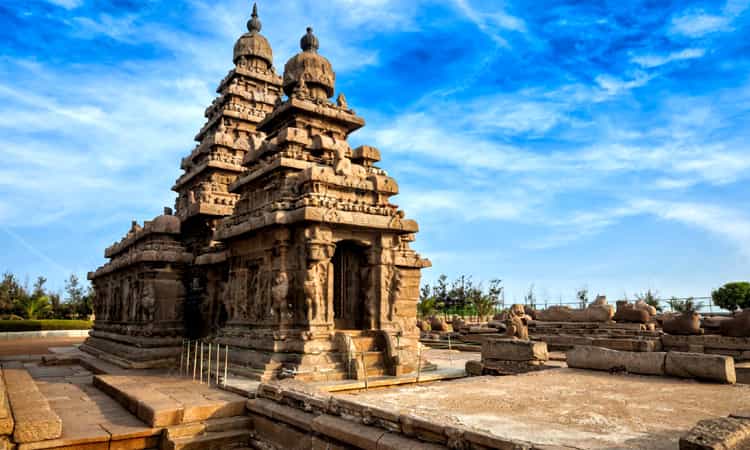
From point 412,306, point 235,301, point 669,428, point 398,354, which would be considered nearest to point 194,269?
point 235,301

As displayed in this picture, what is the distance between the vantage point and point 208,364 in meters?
11.9

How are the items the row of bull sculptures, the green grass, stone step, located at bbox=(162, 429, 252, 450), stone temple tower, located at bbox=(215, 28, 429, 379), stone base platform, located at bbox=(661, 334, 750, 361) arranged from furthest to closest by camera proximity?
the green grass
the row of bull sculptures
stone base platform, located at bbox=(661, 334, 750, 361)
stone temple tower, located at bbox=(215, 28, 429, 379)
stone step, located at bbox=(162, 429, 252, 450)

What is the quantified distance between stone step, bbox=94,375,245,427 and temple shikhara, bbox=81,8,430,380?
52.9 inches

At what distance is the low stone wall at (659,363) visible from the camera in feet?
27.0

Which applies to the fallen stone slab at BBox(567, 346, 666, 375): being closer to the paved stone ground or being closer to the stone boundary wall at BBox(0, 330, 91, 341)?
the paved stone ground

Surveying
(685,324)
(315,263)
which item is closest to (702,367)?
(315,263)

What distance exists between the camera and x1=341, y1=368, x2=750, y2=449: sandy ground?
4934 millimetres

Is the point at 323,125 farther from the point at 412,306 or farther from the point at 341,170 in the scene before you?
the point at 412,306

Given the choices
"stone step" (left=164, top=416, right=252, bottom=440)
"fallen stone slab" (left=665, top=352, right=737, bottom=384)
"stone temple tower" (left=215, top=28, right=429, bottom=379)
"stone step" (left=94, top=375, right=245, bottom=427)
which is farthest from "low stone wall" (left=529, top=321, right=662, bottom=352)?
"stone step" (left=94, top=375, right=245, bottom=427)

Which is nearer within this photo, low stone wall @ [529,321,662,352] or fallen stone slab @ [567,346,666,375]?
fallen stone slab @ [567,346,666,375]

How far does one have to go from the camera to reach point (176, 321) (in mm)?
16000

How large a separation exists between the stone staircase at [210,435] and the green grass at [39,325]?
33599 millimetres

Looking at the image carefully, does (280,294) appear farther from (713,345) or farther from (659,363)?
(713,345)

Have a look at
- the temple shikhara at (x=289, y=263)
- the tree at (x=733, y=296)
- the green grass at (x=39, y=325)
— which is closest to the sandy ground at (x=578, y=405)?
the temple shikhara at (x=289, y=263)
